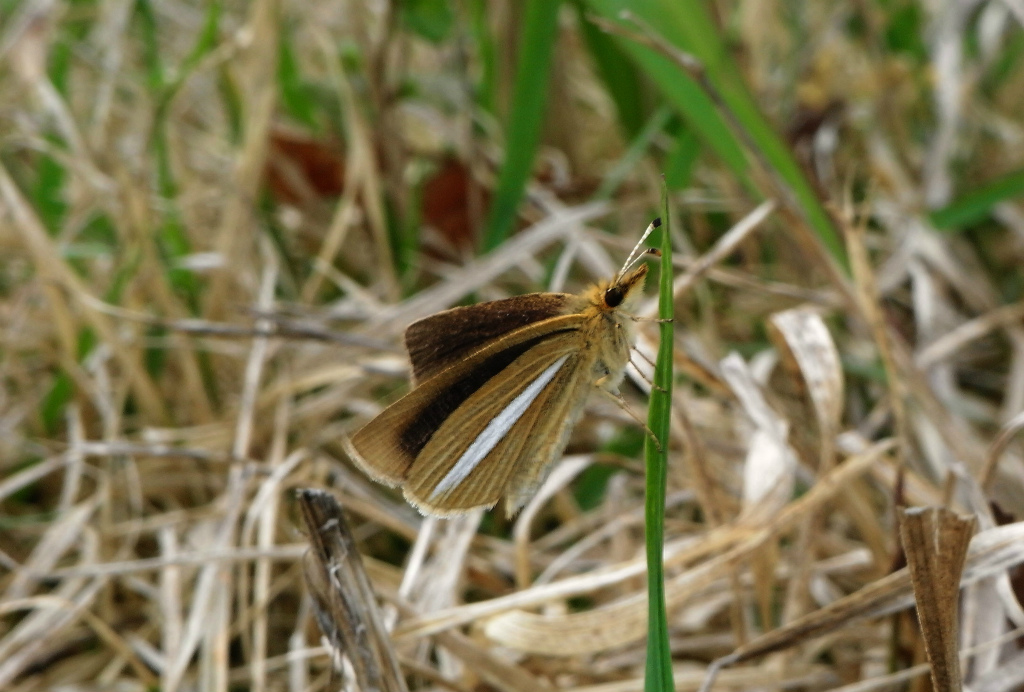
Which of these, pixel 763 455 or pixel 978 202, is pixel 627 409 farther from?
pixel 978 202

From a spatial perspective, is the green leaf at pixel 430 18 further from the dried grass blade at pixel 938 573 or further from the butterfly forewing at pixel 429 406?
the dried grass blade at pixel 938 573

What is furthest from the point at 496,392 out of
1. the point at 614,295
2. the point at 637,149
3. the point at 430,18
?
the point at 430,18

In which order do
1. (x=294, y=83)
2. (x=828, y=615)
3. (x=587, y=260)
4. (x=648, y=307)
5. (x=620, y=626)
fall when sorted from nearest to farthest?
(x=828, y=615) < (x=620, y=626) < (x=648, y=307) < (x=587, y=260) < (x=294, y=83)

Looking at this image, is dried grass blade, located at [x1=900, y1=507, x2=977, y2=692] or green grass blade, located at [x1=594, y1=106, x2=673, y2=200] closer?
dried grass blade, located at [x1=900, y1=507, x2=977, y2=692]

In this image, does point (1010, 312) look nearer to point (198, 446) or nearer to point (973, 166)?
point (973, 166)

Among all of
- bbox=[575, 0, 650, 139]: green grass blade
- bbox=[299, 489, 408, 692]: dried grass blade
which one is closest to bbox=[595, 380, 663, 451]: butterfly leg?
bbox=[299, 489, 408, 692]: dried grass blade

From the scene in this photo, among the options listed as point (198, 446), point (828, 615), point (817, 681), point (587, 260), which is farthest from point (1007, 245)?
point (198, 446)

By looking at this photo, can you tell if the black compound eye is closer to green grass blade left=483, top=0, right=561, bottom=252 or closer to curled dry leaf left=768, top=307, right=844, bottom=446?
curled dry leaf left=768, top=307, right=844, bottom=446
